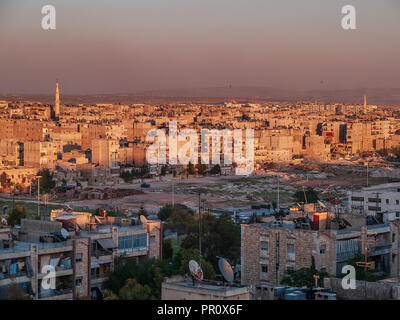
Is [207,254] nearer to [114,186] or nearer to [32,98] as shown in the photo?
[114,186]

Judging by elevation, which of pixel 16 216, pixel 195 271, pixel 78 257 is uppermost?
pixel 195 271

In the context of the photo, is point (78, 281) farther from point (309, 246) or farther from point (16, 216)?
point (16, 216)

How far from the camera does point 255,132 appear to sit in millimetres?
59156

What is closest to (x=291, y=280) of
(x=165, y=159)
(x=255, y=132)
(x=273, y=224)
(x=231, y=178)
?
(x=273, y=224)

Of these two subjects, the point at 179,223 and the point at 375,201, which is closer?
the point at 179,223

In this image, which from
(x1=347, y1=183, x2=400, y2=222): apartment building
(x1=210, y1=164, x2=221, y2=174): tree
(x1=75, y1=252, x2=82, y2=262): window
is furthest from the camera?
(x1=210, y1=164, x2=221, y2=174): tree

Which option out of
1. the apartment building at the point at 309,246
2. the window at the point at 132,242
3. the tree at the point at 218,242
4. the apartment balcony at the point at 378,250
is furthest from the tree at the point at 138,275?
the apartment balcony at the point at 378,250

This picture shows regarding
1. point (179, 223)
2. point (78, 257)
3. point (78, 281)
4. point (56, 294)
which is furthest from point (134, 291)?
point (179, 223)

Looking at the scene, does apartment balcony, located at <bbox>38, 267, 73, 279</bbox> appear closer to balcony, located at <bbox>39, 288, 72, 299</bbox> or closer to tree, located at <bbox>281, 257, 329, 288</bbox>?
balcony, located at <bbox>39, 288, 72, 299</bbox>

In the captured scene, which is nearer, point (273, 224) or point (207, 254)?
point (273, 224)

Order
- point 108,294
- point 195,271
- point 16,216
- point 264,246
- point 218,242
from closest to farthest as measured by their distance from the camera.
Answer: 1. point 195,271
2. point 108,294
3. point 264,246
4. point 218,242
5. point 16,216

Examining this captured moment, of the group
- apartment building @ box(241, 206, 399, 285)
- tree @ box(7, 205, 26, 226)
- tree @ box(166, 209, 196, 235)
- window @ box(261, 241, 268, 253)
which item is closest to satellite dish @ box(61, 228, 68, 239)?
apartment building @ box(241, 206, 399, 285)

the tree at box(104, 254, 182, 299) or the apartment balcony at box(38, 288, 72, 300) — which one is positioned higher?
the tree at box(104, 254, 182, 299)
